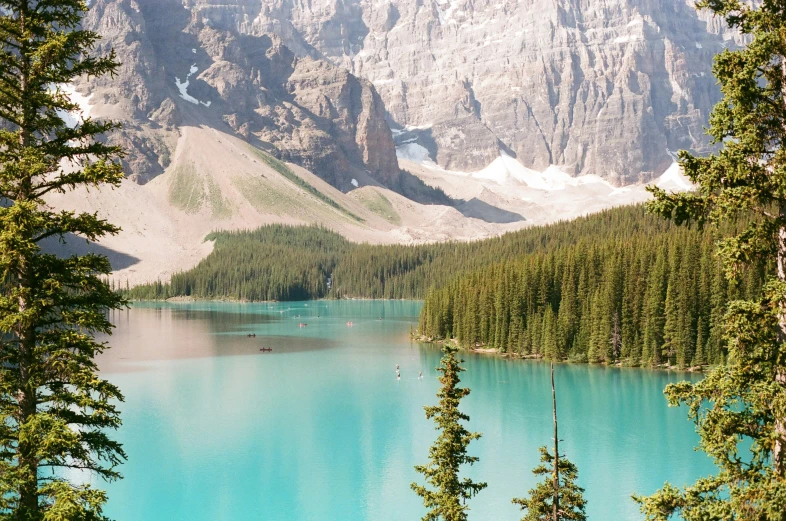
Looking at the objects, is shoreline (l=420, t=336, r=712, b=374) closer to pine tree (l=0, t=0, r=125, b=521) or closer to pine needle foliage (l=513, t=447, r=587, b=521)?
pine needle foliage (l=513, t=447, r=587, b=521)

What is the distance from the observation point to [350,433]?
60344mm

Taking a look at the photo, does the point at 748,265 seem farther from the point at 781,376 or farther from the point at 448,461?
the point at 448,461

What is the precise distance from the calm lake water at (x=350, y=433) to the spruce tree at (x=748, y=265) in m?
29.2

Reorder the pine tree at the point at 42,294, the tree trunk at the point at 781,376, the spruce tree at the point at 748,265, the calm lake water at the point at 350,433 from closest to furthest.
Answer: the tree trunk at the point at 781,376
the spruce tree at the point at 748,265
the pine tree at the point at 42,294
the calm lake water at the point at 350,433

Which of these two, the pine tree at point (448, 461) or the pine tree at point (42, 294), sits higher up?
the pine tree at point (42, 294)

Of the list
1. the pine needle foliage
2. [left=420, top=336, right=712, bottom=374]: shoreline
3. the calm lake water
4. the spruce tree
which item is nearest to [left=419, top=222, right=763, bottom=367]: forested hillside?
[left=420, top=336, right=712, bottom=374]: shoreline

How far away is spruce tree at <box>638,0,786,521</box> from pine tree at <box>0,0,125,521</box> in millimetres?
10734

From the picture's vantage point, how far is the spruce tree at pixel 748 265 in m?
12.2

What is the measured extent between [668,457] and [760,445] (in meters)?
42.9

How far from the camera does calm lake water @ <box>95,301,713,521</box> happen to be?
44438 mm

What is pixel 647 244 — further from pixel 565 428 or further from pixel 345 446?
pixel 345 446

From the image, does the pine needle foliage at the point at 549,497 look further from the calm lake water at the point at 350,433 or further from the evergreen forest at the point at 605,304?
the evergreen forest at the point at 605,304

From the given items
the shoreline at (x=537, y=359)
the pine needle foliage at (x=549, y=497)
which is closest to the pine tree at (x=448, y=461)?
the pine needle foliage at (x=549, y=497)

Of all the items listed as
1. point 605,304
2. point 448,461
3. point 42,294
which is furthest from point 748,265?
point 605,304
